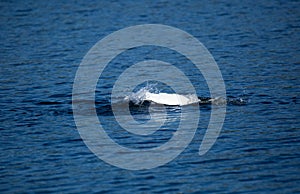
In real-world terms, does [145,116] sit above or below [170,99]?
below

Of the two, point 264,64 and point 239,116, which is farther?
point 264,64

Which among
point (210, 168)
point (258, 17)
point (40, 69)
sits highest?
point (258, 17)

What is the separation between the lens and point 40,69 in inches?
797

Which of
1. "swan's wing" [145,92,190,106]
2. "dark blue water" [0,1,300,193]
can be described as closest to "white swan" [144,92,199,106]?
"swan's wing" [145,92,190,106]

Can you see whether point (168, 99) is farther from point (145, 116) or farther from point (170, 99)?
point (145, 116)

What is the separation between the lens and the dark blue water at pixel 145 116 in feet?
38.1

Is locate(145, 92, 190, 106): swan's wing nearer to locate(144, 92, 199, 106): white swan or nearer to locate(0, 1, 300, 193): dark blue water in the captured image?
locate(144, 92, 199, 106): white swan

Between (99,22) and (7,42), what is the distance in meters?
4.39

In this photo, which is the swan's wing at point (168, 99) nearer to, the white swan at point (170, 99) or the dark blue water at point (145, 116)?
the white swan at point (170, 99)

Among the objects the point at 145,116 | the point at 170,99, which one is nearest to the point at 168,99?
the point at 170,99

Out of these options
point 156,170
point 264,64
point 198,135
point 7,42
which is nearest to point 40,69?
point 7,42

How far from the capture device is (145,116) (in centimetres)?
1516

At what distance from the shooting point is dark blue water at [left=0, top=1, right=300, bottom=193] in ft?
38.1

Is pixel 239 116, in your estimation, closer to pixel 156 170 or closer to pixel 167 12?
pixel 156 170
